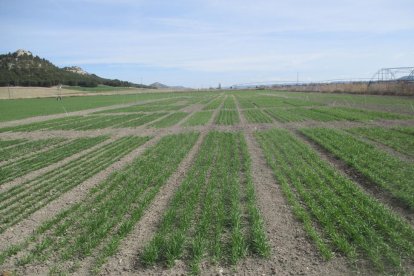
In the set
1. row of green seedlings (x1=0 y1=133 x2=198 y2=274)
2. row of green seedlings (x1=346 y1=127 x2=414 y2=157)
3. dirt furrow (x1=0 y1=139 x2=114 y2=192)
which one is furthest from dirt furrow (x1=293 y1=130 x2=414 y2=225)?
dirt furrow (x1=0 y1=139 x2=114 y2=192)

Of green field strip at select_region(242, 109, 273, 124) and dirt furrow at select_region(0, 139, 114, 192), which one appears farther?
green field strip at select_region(242, 109, 273, 124)

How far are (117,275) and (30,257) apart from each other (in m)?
2.00

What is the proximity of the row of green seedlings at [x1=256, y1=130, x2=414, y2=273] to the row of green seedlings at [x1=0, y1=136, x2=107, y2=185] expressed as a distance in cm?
981

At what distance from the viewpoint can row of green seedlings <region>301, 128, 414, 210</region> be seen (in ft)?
31.0

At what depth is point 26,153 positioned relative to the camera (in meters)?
17.9

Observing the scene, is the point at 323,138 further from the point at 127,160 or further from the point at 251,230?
the point at 251,230

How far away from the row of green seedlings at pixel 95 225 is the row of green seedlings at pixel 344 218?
13.3 ft

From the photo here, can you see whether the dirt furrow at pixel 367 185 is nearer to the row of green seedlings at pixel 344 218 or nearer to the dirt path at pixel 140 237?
the row of green seedlings at pixel 344 218

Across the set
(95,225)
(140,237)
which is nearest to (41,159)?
(95,225)

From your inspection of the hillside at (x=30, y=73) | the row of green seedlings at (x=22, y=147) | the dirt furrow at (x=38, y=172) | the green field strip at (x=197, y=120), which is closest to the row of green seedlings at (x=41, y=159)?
the dirt furrow at (x=38, y=172)

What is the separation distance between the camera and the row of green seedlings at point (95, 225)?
266 inches

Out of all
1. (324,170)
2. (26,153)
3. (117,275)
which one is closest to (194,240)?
(117,275)

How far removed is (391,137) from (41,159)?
55.7 ft

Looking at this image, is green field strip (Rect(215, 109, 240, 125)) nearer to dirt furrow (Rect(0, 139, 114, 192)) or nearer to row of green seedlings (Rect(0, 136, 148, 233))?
row of green seedlings (Rect(0, 136, 148, 233))
